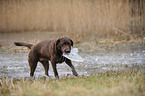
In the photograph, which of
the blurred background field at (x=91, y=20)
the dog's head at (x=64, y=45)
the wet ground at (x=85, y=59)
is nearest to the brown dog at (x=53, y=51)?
the dog's head at (x=64, y=45)

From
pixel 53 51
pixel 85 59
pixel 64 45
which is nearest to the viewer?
pixel 64 45

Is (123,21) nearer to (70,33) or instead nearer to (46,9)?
(70,33)

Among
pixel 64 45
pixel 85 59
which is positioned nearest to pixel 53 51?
pixel 64 45

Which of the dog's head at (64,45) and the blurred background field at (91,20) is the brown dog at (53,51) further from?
the blurred background field at (91,20)

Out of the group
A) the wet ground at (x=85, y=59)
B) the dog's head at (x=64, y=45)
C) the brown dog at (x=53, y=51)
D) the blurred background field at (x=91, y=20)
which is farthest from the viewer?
the blurred background field at (x=91, y=20)

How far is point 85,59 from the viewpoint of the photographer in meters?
10.6

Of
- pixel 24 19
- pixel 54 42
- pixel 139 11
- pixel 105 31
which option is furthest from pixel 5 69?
pixel 139 11

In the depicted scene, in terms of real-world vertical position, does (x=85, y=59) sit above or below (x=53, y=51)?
below

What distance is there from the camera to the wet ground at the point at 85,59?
7980 millimetres

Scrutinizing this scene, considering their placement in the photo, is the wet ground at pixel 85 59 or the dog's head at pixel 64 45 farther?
the wet ground at pixel 85 59

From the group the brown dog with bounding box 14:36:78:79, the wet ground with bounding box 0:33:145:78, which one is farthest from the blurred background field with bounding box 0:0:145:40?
the brown dog with bounding box 14:36:78:79

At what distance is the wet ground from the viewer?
7980 mm

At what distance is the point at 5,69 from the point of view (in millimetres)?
8922

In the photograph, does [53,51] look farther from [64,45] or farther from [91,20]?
[91,20]
